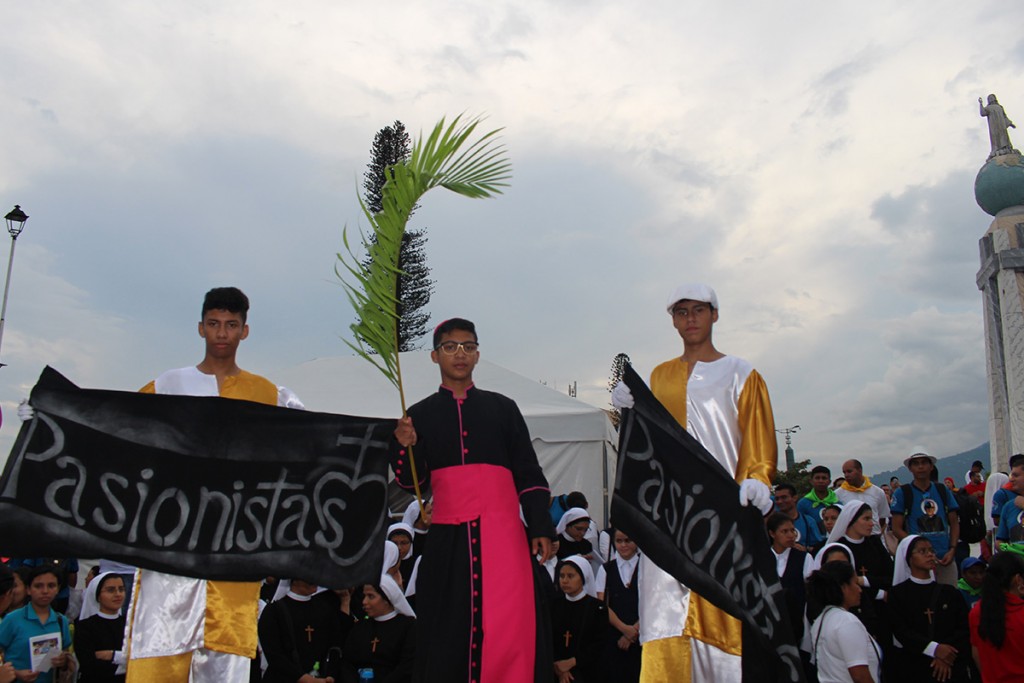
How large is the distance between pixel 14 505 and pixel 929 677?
20.7 feet

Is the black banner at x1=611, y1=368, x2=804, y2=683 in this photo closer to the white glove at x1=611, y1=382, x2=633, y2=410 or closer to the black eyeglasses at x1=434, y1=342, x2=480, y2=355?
the white glove at x1=611, y1=382, x2=633, y2=410

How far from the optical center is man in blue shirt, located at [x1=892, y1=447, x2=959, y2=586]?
8914mm

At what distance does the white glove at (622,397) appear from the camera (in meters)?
4.30

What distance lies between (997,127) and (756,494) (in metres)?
19.4

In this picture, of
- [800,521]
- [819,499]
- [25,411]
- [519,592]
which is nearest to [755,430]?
[519,592]

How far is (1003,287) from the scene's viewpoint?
17703 millimetres

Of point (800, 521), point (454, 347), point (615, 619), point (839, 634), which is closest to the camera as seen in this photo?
point (454, 347)

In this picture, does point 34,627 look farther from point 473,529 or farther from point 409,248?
point 409,248

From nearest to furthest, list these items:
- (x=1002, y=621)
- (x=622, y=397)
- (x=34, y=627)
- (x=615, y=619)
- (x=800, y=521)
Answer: (x=622, y=397)
(x=1002, y=621)
(x=34, y=627)
(x=615, y=619)
(x=800, y=521)

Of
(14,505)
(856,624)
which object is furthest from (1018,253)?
(14,505)

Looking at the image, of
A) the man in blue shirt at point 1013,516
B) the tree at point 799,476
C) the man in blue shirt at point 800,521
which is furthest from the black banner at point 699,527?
the tree at point 799,476

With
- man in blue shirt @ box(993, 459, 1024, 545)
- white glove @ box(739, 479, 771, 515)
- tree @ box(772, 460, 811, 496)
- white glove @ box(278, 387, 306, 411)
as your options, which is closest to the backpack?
man in blue shirt @ box(993, 459, 1024, 545)

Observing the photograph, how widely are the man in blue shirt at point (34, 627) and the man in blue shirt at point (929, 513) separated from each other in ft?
25.8

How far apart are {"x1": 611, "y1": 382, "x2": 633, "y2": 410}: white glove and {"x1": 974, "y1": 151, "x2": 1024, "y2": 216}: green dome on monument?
1732 centimetres
